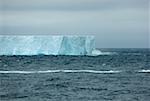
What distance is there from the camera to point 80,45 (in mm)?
26484

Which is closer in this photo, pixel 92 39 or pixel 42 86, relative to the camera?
pixel 42 86

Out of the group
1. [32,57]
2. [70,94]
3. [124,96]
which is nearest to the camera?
[124,96]

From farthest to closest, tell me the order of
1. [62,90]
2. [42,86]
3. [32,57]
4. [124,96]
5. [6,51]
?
1. [32,57]
2. [6,51]
3. [42,86]
4. [62,90]
5. [124,96]

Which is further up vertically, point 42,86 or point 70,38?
point 70,38

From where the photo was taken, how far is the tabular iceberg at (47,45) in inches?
1033

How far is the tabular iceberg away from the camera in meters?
26.2

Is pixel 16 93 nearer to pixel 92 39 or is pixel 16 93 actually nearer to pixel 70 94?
pixel 70 94

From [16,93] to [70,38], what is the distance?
15644mm

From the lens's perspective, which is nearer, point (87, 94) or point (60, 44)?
point (87, 94)

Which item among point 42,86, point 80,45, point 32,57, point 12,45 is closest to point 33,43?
point 12,45

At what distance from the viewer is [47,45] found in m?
27.2

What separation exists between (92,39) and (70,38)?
190cm

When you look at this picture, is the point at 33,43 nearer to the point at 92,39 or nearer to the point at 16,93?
the point at 92,39

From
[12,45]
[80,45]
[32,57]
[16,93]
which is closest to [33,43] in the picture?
[12,45]
